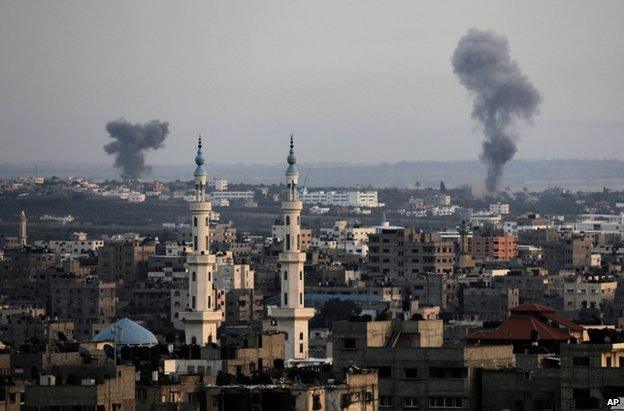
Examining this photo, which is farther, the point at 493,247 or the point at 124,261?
the point at 493,247

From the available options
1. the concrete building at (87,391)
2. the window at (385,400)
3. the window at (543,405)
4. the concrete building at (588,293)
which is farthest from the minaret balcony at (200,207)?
the concrete building at (87,391)

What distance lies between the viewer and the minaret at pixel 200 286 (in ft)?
298

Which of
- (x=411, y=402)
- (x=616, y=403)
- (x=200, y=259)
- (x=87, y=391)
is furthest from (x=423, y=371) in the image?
(x=200, y=259)

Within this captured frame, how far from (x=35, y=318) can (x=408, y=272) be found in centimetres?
4220

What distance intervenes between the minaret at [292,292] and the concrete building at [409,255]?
6126cm

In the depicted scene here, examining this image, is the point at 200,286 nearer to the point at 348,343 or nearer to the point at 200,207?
the point at 200,207

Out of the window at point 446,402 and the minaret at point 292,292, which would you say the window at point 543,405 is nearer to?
the window at point 446,402

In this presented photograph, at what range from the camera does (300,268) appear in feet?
300

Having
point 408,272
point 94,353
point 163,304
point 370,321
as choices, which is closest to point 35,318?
point 163,304

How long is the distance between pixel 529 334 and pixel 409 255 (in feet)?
306

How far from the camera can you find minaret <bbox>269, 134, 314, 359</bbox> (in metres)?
88.1

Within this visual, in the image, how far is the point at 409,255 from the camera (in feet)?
519

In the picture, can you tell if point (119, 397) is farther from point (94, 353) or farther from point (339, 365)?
point (94, 353)

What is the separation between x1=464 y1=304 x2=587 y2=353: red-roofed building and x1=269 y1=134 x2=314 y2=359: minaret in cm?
1667
